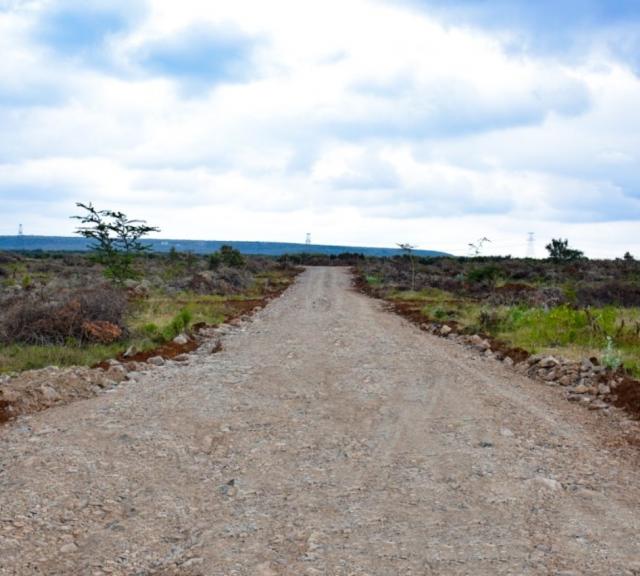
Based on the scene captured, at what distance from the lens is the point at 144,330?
14.3m

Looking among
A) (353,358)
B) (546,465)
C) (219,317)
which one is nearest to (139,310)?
(219,317)

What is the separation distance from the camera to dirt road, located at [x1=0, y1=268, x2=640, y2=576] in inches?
165

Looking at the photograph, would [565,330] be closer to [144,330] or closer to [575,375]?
[575,375]

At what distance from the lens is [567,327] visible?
47.6ft

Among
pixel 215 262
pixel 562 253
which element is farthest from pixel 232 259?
pixel 562 253

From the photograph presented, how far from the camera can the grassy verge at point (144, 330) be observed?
10.9 m

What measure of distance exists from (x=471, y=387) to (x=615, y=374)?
208 cm

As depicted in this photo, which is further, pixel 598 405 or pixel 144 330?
pixel 144 330

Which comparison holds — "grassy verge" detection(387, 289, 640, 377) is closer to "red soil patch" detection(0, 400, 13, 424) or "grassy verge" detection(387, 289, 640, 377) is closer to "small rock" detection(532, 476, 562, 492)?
"small rock" detection(532, 476, 562, 492)

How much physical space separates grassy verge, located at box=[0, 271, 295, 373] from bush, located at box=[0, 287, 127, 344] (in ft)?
1.13

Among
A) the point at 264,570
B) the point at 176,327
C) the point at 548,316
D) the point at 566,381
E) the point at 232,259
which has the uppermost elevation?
the point at 232,259

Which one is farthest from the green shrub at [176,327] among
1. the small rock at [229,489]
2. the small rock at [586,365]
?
the small rock at [229,489]

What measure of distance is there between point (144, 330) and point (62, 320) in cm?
190

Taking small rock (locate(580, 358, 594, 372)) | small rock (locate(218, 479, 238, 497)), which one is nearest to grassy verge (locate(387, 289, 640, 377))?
small rock (locate(580, 358, 594, 372))
